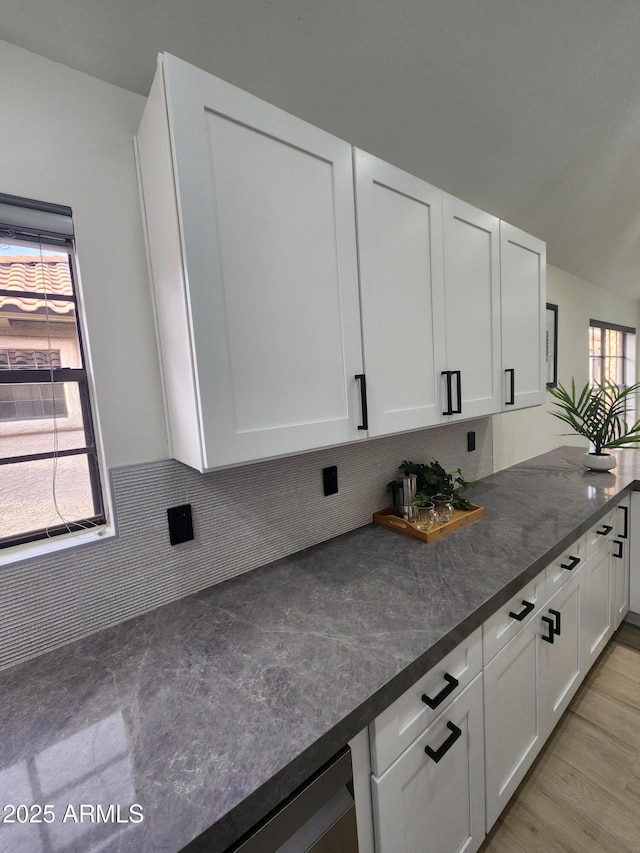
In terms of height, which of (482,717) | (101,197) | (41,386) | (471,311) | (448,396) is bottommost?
(482,717)

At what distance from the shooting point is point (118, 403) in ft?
3.42

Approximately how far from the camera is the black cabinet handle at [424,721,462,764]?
0.90 meters

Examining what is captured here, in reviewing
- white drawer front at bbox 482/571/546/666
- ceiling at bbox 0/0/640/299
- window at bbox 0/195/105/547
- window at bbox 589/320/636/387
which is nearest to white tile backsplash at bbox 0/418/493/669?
window at bbox 0/195/105/547

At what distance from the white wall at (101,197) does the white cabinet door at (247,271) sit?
0.23 ft

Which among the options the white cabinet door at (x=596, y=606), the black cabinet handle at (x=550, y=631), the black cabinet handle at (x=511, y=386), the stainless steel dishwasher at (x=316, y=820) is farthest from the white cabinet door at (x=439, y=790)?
the black cabinet handle at (x=511, y=386)

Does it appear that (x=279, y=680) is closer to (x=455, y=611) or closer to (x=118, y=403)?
(x=455, y=611)

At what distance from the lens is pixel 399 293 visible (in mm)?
1228

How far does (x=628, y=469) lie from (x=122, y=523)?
2.75m

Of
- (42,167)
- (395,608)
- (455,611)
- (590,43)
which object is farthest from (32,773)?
(590,43)

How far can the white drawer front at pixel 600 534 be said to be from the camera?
1655mm

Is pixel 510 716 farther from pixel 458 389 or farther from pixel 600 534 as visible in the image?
pixel 458 389

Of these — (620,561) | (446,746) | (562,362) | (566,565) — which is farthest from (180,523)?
(562,362)

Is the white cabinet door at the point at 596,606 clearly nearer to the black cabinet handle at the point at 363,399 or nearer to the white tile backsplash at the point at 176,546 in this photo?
the white tile backsplash at the point at 176,546

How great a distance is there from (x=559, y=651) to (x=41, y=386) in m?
2.01
